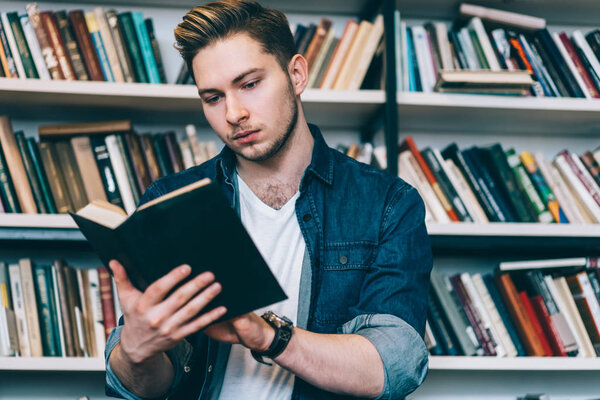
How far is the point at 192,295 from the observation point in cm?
70

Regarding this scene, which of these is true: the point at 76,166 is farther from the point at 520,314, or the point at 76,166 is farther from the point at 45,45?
the point at 520,314

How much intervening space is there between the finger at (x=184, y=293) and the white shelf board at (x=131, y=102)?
97 centimetres

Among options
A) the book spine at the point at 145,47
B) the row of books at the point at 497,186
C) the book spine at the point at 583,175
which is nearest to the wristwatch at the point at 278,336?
the row of books at the point at 497,186

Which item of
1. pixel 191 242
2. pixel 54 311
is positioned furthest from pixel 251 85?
pixel 54 311

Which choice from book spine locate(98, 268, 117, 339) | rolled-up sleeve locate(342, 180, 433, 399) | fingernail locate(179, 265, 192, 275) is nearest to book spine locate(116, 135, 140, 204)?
book spine locate(98, 268, 117, 339)

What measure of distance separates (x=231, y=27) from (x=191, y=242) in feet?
1.92

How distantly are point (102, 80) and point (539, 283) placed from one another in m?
1.48

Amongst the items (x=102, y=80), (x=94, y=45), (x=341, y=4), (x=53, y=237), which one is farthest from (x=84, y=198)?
(x=341, y=4)

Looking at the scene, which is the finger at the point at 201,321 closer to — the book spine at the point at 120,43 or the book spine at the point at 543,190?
the book spine at the point at 120,43

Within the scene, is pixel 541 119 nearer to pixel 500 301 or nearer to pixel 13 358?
pixel 500 301

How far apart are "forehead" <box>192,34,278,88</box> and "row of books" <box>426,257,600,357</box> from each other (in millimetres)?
918

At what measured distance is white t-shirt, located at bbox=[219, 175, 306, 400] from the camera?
958 mm

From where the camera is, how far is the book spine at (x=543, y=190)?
1676 millimetres

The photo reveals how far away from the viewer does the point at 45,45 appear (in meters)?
1.54
